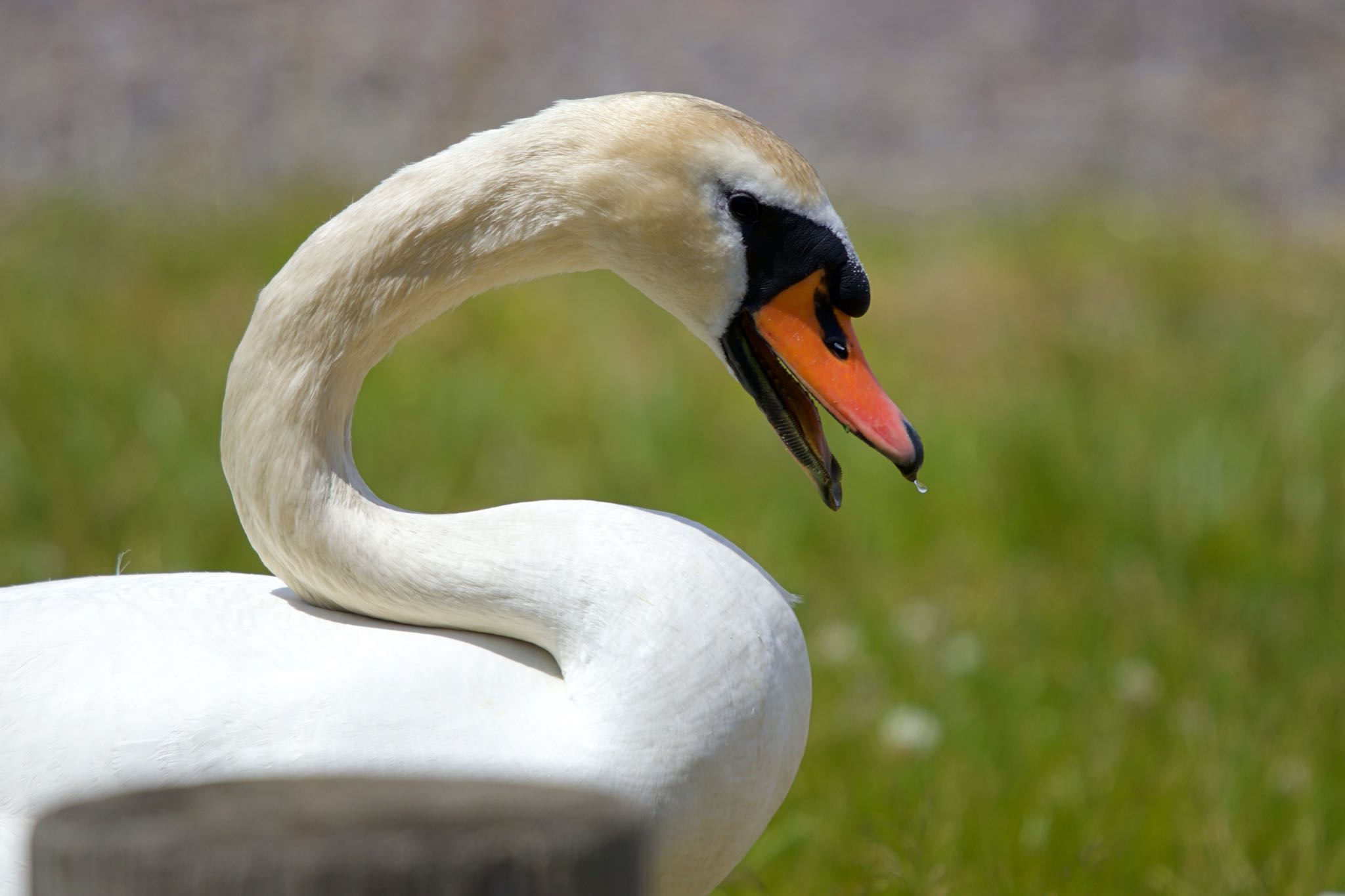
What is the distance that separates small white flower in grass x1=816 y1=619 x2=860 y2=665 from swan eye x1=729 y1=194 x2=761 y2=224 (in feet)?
6.33

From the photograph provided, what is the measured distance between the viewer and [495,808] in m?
1.03

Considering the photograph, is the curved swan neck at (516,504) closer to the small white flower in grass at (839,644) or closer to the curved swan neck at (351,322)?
the curved swan neck at (351,322)

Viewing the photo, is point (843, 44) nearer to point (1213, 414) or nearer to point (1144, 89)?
point (1144, 89)

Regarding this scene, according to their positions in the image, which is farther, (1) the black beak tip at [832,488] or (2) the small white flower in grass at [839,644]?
(2) the small white flower in grass at [839,644]

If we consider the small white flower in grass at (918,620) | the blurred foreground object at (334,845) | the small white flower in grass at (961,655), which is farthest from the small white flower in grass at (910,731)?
the blurred foreground object at (334,845)

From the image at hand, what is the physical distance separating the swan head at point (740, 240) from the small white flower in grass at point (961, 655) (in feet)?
5.63

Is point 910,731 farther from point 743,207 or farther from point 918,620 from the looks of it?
point 743,207

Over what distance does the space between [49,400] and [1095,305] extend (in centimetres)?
390

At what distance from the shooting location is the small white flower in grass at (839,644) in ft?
12.0

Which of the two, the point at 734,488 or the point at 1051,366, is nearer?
the point at 734,488

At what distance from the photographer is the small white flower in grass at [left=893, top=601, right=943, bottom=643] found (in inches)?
149

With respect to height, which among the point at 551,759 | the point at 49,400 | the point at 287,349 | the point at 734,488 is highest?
the point at 287,349

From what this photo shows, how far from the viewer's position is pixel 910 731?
10.5 feet

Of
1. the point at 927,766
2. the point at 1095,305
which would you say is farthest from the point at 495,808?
the point at 1095,305
